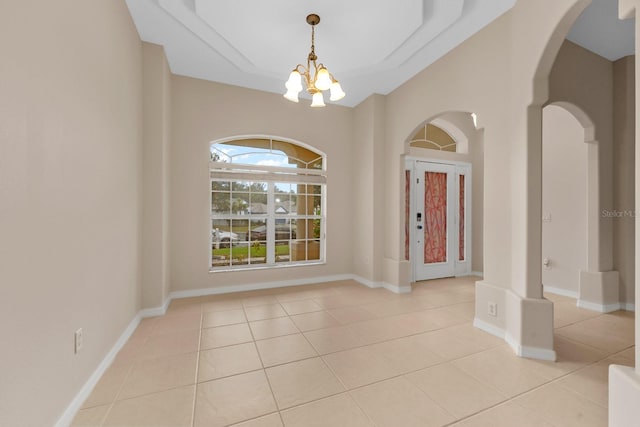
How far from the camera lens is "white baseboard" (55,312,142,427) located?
1.51m

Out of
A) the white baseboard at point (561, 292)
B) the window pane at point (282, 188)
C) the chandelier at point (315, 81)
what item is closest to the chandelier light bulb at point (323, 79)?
the chandelier at point (315, 81)

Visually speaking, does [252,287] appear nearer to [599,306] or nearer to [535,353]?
[535,353]

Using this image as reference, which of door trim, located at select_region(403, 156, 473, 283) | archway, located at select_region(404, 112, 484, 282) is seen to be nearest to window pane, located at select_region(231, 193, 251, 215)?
door trim, located at select_region(403, 156, 473, 283)

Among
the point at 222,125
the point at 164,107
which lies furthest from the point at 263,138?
the point at 164,107

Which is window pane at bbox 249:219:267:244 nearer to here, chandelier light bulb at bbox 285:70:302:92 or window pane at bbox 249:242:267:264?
window pane at bbox 249:242:267:264

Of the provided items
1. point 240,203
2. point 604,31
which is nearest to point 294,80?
point 240,203

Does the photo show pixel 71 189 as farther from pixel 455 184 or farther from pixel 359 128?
pixel 455 184

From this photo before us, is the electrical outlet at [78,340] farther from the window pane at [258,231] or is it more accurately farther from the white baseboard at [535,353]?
the white baseboard at [535,353]

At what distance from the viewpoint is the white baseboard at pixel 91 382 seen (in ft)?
4.95

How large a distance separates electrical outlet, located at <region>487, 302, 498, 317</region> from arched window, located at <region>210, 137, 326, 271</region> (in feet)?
8.86

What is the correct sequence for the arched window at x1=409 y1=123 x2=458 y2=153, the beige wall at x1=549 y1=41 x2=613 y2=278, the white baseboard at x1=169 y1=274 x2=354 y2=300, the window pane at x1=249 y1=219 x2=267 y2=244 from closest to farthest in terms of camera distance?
the beige wall at x1=549 y1=41 x2=613 y2=278
the white baseboard at x1=169 y1=274 x2=354 y2=300
the window pane at x1=249 y1=219 x2=267 y2=244
the arched window at x1=409 y1=123 x2=458 y2=153

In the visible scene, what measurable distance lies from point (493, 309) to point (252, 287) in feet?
10.6

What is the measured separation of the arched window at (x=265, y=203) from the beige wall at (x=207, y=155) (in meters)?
0.17

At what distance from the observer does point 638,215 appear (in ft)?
4.32
